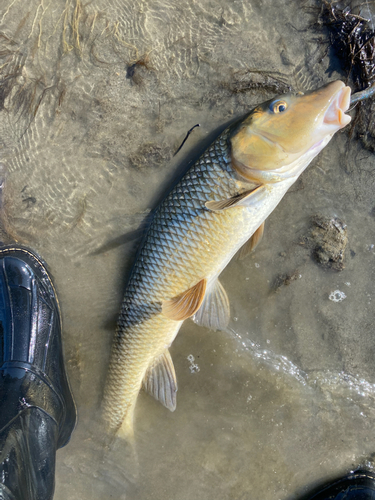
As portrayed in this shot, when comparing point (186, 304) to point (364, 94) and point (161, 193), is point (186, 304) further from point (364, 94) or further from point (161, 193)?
point (364, 94)

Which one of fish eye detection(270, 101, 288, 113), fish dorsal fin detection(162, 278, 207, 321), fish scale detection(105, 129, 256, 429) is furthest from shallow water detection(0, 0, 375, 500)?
fish eye detection(270, 101, 288, 113)

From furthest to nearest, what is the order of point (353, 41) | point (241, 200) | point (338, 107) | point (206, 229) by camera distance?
point (353, 41) < point (206, 229) < point (241, 200) < point (338, 107)

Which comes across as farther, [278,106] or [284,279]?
[284,279]

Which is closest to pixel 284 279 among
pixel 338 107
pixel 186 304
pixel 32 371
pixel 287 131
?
pixel 186 304

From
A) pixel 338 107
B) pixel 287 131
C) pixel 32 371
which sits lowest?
pixel 32 371

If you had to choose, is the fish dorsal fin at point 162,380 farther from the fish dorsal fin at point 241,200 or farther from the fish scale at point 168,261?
the fish dorsal fin at point 241,200

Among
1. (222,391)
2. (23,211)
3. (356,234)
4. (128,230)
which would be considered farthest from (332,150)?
(23,211)

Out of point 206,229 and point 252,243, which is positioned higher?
point 206,229

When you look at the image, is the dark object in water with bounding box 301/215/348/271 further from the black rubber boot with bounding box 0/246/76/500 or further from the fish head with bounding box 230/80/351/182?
the black rubber boot with bounding box 0/246/76/500

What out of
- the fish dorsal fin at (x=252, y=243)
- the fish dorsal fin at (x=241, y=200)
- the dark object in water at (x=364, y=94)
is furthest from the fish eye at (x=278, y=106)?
the fish dorsal fin at (x=252, y=243)
